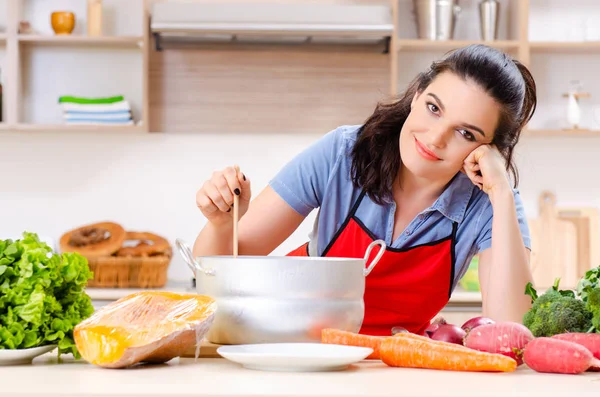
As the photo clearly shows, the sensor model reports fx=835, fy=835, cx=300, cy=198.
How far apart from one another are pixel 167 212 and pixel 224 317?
274cm

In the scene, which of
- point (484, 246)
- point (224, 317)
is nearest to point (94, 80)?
point (484, 246)

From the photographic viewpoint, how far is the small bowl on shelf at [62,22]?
141 inches

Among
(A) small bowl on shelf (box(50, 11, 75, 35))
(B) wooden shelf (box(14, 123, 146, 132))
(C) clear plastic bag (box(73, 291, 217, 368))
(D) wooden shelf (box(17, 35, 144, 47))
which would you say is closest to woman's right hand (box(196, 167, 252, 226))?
(C) clear plastic bag (box(73, 291, 217, 368))

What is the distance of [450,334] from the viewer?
1.18 m

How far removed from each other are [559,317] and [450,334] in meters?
0.16

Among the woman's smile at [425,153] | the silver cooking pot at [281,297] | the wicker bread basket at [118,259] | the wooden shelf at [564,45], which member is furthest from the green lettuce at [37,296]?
the wooden shelf at [564,45]

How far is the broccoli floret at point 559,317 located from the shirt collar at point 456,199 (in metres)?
0.59

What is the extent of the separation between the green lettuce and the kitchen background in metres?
2.66

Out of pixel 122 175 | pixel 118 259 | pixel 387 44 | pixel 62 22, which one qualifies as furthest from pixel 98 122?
→ pixel 387 44

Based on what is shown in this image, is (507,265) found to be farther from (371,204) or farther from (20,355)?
(20,355)

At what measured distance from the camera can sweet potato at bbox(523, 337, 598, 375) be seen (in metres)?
0.98

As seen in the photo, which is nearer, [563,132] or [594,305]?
[594,305]

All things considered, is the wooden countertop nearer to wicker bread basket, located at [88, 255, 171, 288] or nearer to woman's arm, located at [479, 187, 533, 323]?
woman's arm, located at [479, 187, 533, 323]

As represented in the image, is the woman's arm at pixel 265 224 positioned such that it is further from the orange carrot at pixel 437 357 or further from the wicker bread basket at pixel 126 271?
the wicker bread basket at pixel 126 271
